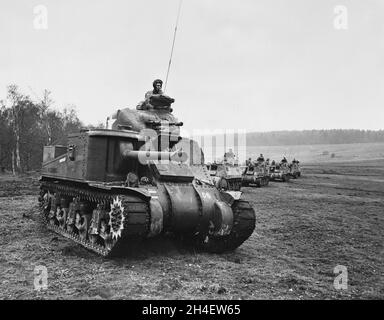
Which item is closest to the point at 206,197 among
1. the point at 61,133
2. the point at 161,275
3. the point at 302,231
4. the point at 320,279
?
the point at 161,275

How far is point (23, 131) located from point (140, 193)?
120 feet

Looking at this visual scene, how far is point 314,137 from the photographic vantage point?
466 feet

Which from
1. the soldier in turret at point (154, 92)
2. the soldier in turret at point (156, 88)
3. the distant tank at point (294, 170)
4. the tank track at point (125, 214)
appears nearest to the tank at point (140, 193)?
the tank track at point (125, 214)

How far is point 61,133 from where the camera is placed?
1935 inches

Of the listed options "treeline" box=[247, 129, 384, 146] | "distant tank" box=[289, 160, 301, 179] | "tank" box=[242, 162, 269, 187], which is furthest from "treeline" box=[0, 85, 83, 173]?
"treeline" box=[247, 129, 384, 146]

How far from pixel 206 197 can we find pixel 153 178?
118cm

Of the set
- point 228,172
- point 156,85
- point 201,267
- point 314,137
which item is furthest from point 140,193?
point 314,137

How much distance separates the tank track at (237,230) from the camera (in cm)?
903

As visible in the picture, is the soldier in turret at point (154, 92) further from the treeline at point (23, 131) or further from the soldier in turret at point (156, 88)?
the treeline at point (23, 131)

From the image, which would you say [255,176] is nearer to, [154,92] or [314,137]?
[154,92]

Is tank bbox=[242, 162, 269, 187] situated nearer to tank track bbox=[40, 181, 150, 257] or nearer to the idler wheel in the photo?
tank track bbox=[40, 181, 150, 257]

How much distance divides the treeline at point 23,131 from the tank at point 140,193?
28.9m
